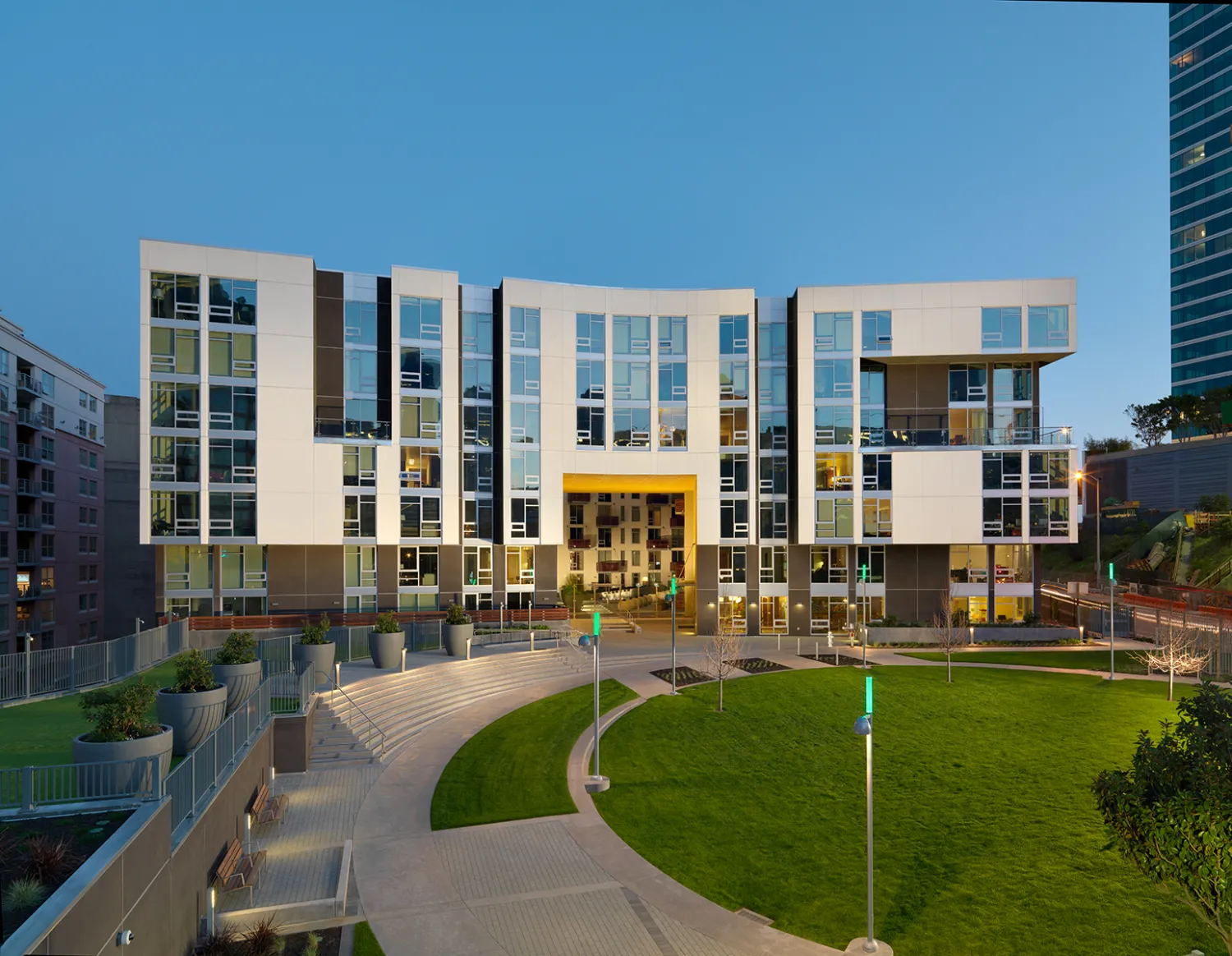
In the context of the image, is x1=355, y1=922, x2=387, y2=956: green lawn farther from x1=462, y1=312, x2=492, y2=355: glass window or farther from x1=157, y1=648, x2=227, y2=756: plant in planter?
x1=462, y1=312, x2=492, y2=355: glass window

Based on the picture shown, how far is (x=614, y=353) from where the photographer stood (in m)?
47.8

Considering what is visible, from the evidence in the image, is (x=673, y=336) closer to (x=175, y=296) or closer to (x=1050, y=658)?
(x=1050, y=658)

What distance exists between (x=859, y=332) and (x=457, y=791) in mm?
38160

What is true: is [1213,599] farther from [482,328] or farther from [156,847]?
[156,847]

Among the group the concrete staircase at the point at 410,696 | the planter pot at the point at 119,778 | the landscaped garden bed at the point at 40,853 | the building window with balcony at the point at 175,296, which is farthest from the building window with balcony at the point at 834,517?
the landscaped garden bed at the point at 40,853

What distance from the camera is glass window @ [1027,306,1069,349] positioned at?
4638 cm

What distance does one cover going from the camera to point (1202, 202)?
9575cm

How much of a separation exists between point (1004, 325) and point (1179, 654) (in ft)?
74.6

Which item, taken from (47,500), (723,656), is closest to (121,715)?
(723,656)

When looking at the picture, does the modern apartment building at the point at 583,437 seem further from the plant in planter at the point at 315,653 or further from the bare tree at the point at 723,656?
the plant in planter at the point at 315,653

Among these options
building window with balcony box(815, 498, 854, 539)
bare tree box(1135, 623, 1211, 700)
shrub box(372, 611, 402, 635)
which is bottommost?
bare tree box(1135, 623, 1211, 700)

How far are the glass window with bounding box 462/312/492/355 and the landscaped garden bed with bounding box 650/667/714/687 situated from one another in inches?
927

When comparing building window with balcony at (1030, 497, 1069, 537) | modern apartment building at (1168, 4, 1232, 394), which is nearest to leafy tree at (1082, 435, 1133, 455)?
modern apartment building at (1168, 4, 1232, 394)

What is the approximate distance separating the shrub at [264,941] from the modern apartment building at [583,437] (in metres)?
31.4
